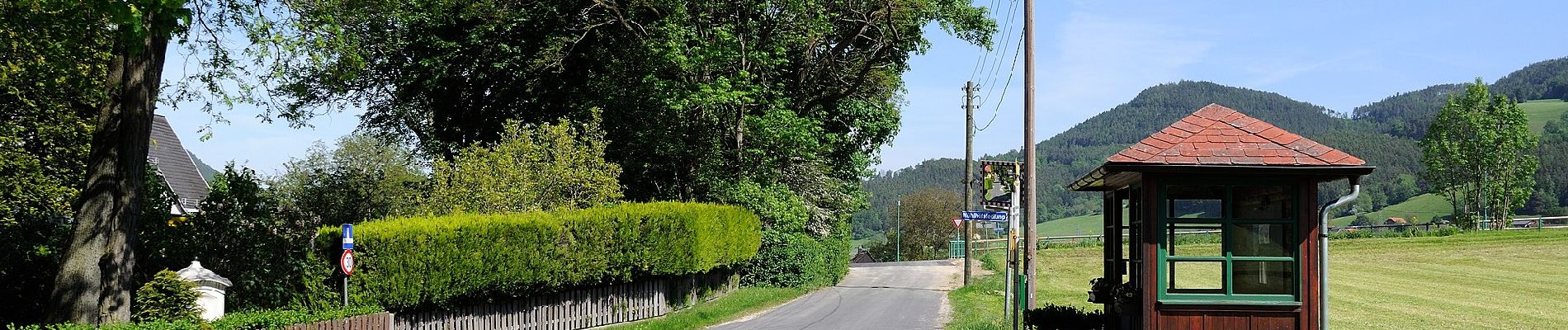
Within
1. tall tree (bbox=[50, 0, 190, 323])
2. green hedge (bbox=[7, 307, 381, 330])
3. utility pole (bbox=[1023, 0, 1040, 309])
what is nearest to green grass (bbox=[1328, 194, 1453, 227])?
utility pole (bbox=[1023, 0, 1040, 309])

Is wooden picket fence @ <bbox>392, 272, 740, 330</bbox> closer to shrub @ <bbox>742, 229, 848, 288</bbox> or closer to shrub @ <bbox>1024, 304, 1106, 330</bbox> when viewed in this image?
shrub @ <bbox>742, 229, 848, 288</bbox>

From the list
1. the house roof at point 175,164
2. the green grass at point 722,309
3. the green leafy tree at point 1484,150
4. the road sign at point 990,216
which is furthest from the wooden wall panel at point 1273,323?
the green leafy tree at point 1484,150

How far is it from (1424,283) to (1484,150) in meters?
43.2

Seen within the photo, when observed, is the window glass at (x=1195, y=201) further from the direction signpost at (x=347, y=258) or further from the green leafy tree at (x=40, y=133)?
the green leafy tree at (x=40, y=133)

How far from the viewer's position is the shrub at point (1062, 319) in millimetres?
13602

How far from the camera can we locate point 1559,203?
427 feet

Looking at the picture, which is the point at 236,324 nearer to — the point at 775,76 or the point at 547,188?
the point at 547,188

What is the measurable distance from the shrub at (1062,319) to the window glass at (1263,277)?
237 cm

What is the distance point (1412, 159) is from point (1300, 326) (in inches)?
7312

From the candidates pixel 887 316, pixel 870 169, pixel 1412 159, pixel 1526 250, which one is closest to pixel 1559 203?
pixel 1412 159

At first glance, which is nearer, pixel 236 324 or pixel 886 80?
pixel 236 324

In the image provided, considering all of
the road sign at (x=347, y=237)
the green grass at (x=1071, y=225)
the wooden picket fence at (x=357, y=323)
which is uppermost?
the road sign at (x=347, y=237)

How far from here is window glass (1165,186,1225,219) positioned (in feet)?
36.9

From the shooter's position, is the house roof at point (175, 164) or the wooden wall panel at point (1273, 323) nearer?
the wooden wall panel at point (1273, 323)
